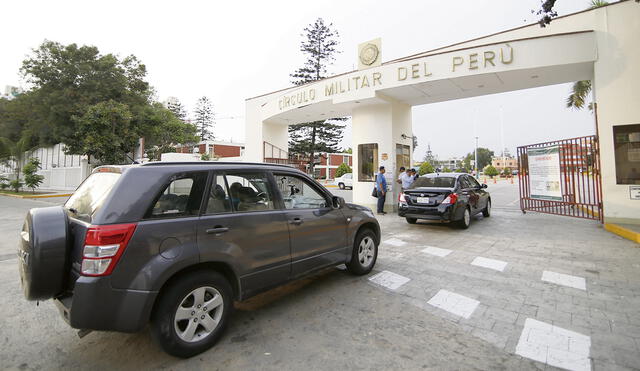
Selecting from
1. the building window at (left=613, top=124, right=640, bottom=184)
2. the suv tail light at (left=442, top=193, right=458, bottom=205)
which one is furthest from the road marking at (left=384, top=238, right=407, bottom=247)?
the building window at (left=613, top=124, right=640, bottom=184)

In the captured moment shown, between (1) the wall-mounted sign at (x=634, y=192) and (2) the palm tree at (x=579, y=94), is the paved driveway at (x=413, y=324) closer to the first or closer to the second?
(1) the wall-mounted sign at (x=634, y=192)

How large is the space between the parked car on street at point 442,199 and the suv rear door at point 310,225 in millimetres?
4395

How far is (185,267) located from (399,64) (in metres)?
9.65

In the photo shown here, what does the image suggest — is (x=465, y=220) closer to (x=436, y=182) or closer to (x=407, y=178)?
(x=436, y=182)

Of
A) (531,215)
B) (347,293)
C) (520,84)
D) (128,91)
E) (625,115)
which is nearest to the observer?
(347,293)

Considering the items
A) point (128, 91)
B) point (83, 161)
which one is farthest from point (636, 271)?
point (83, 161)

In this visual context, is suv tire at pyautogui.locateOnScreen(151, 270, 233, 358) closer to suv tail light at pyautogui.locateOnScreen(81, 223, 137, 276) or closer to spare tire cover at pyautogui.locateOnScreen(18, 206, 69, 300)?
suv tail light at pyautogui.locateOnScreen(81, 223, 137, 276)

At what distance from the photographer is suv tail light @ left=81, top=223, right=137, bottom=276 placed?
85.7 inches

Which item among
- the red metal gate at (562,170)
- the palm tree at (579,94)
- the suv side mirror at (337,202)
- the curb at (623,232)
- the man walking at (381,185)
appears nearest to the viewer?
the suv side mirror at (337,202)

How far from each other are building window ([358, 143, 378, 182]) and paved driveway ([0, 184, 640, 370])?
22.9ft

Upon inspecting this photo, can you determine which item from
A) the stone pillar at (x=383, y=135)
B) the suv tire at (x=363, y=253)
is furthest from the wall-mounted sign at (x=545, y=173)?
the suv tire at (x=363, y=253)

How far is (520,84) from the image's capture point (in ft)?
32.4

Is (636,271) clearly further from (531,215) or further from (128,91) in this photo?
(128,91)

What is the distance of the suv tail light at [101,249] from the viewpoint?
2.18m
